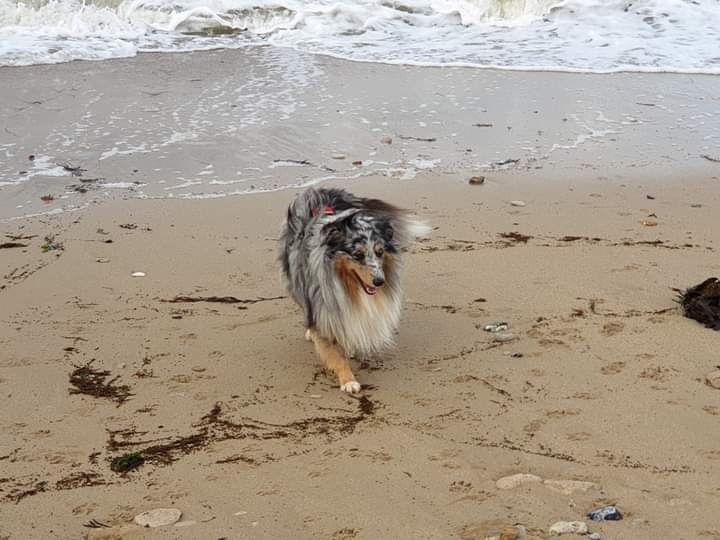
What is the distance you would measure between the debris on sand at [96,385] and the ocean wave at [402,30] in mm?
8651

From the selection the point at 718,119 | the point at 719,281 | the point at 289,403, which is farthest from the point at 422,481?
the point at 718,119

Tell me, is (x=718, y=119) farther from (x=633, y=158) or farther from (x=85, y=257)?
(x=85, y=257)

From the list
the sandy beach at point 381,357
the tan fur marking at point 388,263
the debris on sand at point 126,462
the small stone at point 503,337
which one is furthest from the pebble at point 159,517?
the small stone at point 503,337

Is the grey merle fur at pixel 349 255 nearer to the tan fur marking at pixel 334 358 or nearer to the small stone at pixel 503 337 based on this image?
the tan fur marking at pixel 334 358

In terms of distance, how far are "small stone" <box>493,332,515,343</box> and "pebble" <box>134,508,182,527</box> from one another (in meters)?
2.09

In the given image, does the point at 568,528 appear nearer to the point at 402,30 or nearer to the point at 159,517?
the point at 159,517

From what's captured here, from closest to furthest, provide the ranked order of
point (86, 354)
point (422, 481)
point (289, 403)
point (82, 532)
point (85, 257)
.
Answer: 1. point (82, 532)
2. point (422, 481)
3. point (289, 403)
4. point (86, 354)
5. point (85, 257)

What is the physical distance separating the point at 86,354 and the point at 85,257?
4.67 feet

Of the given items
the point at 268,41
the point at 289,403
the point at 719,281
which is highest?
the point at 268,41

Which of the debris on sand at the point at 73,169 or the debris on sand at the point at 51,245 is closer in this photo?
the debris on sand at the point at 51,245

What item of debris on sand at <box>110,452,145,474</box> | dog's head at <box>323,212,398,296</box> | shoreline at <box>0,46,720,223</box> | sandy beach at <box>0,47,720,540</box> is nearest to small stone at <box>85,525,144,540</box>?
sandy beach at <box>0,47,720,540</box>

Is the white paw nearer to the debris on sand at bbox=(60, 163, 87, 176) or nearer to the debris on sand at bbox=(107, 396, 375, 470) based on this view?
the debris on sand at bbox=(107, 396, 375, 470)

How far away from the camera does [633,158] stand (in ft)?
25.4

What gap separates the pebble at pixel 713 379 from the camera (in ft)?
12.7
